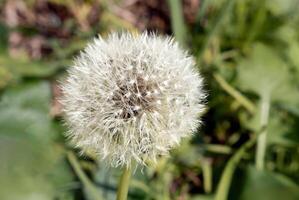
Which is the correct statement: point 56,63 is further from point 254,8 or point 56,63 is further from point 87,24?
point 254,8

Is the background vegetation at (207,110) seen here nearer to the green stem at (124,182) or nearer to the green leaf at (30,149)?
the green leaf at (30,149)

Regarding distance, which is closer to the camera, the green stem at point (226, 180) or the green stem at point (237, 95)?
the green stem at point (226, 180)

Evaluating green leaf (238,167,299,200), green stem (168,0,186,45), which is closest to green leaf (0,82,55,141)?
green stem (168,0,186,45)

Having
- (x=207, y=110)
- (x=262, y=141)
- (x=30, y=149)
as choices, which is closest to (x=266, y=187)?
(x=262, y=141)

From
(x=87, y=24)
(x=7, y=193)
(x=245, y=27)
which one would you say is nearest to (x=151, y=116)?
(x=7, y=193)

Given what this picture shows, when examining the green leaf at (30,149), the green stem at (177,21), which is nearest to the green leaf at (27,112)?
the green leaf at (30,149)

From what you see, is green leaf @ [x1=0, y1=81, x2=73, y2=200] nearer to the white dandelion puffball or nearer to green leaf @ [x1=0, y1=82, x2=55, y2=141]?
green leaf @ [x1=0, y1=82, x2=55, y2=141]
